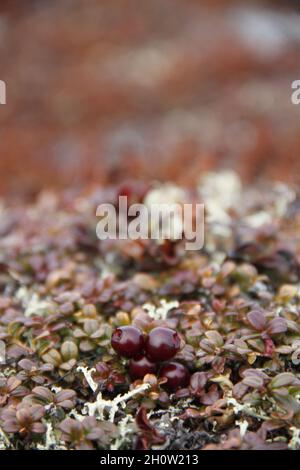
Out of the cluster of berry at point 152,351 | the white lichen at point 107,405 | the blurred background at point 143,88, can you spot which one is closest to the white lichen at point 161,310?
the cluster of berry at point 152,351

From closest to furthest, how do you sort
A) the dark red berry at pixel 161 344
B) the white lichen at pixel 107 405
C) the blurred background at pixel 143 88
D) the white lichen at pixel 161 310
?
the white lichen at pixel 107 405 < the dark red berry at pixel 161 344 < the white lichen at pixel 161 310 < the blurred background at pixel 143 88

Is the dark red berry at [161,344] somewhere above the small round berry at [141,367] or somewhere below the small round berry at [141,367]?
above

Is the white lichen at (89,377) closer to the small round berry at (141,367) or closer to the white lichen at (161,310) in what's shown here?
the small round berry at (141,367)

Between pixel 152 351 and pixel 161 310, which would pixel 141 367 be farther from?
pixel 161 310

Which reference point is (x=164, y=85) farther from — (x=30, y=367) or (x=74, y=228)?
(x=30, y=367)

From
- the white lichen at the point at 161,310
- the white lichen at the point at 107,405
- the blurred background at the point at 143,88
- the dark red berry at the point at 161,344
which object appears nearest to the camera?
the white lichen at the point at 107,405
